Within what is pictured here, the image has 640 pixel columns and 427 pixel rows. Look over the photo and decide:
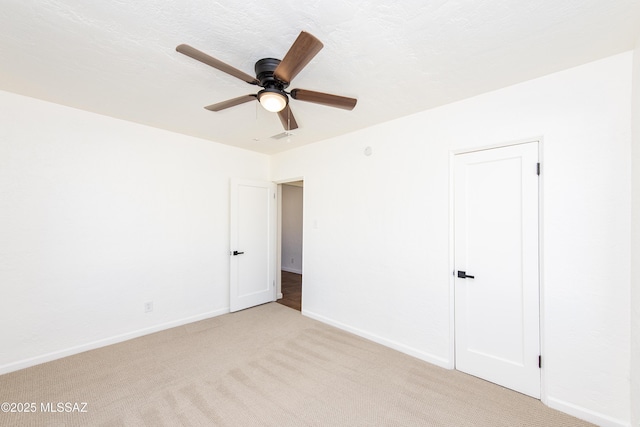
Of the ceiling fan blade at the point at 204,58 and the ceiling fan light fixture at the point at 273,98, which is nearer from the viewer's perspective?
the ceiling fan blade at the point at 204,58

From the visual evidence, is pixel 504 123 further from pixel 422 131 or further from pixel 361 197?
pixel 361 197

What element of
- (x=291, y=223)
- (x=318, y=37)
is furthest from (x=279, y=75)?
(x=291, y=223)

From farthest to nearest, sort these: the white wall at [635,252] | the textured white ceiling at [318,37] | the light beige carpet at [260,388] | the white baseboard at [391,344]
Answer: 1. the white baseboard at [391,344]
2. the light beige carpet at [260,388]
3. the white wall at [635,252]
4. the textured white ceiling at [318,37]

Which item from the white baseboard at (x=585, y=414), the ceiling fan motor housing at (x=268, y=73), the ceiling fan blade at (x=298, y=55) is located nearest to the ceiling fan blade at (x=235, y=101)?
the ceiling fan motor housing at (x=268, y=73)

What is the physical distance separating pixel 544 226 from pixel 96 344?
4.46 metres

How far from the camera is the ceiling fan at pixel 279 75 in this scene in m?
1.40

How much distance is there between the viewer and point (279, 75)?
1.62 metres

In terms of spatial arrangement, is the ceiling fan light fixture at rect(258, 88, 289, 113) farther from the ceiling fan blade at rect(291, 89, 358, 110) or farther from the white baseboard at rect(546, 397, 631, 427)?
the white baseboard at rect(546, 397, 631, 427)

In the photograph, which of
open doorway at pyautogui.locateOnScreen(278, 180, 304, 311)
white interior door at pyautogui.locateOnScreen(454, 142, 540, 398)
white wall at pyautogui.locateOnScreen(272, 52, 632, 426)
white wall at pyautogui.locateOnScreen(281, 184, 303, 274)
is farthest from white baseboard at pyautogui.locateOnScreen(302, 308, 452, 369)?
white wall at pyautogui.locateOnScreen(281, 184, 303, 274)

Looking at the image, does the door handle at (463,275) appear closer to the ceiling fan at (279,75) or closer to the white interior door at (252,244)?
the ceiling fan at (279,75)

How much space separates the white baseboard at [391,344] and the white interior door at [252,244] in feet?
3.35

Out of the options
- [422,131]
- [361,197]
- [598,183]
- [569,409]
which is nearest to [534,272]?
[598,183]

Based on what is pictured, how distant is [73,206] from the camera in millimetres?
2830

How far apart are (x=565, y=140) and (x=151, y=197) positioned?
418cm
